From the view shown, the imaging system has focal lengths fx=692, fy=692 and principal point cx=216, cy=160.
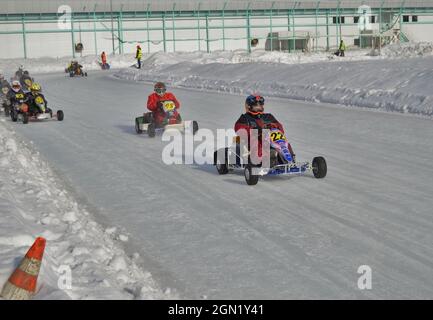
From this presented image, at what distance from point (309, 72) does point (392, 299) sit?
65.3 feet

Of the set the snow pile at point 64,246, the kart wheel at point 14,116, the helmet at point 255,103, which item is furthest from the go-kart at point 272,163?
the kart wheel at point 14,116

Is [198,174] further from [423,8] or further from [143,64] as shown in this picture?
[423,8]

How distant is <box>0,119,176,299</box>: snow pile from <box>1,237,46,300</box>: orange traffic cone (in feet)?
0.37

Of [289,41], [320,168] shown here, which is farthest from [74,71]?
[320,168]

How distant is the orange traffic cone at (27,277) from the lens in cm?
436

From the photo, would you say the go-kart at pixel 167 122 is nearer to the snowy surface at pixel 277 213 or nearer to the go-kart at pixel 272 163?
the snowy surface at pixel 277 213

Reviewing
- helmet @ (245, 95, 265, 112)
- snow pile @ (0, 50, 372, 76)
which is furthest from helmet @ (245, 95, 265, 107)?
snow pile @ (0, 50, 372, 76)

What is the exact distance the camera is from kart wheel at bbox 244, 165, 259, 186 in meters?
8.52

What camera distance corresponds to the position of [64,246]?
5750mm

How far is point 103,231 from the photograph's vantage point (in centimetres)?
666

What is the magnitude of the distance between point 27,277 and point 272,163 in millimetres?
4857

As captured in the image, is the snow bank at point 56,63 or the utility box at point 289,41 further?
the utility box at point 289,41

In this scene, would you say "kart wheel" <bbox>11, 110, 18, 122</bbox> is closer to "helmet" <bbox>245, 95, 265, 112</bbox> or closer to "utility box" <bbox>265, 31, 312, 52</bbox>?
"helmet" <bbox>245, 95, 265, 112</bbox>

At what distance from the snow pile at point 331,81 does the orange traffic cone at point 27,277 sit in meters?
12.1
